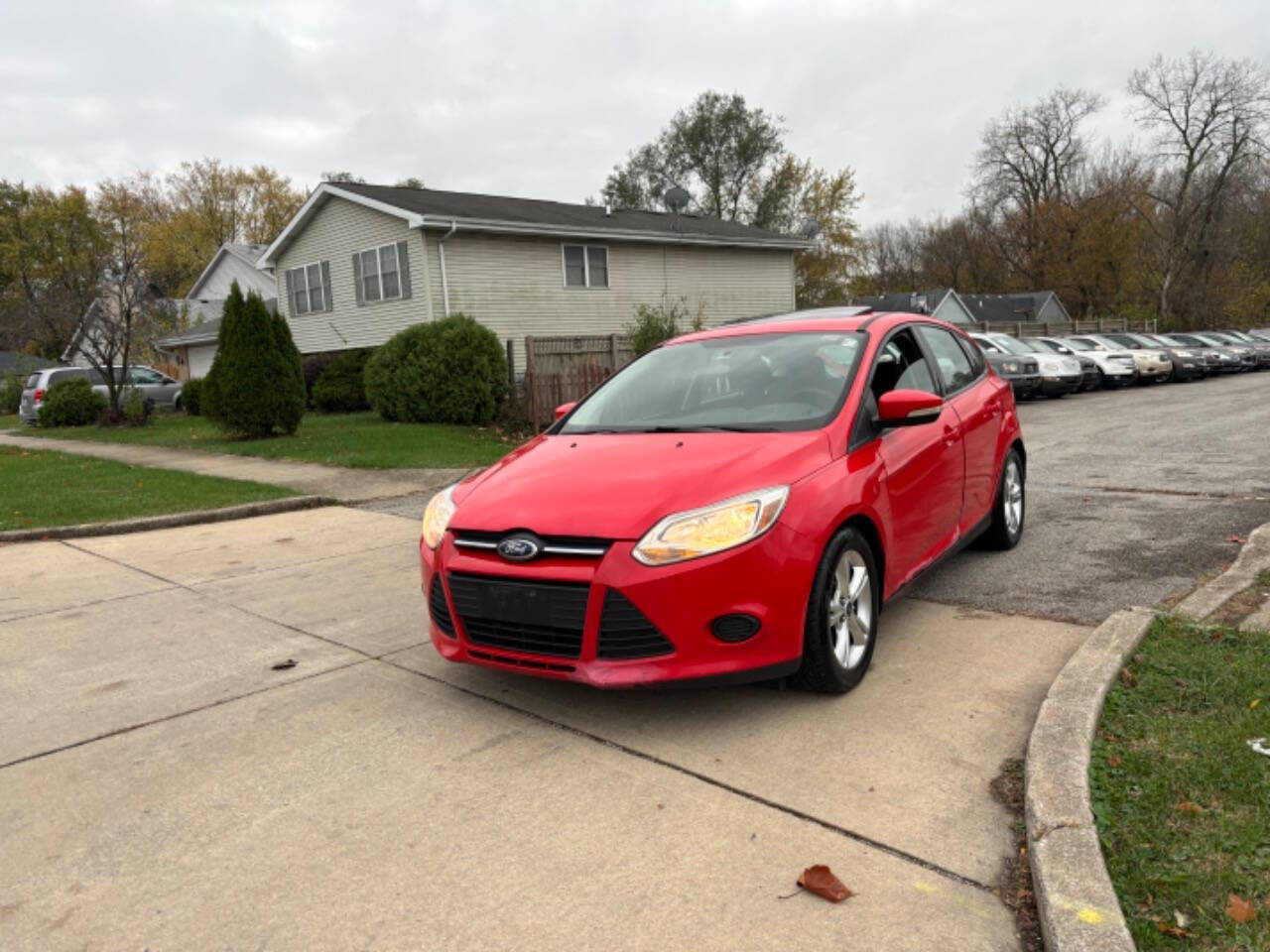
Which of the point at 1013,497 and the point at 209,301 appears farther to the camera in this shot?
the point at 209,301

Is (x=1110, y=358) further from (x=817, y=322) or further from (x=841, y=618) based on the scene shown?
(x=841, y=618)

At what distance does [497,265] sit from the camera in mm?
21906

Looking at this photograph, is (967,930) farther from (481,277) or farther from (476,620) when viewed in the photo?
(481,277)

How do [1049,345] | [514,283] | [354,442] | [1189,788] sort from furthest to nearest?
1. [1049,345]
2. [514,283]
3. [354,442]
4. [1189,788]

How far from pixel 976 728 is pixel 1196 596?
2046 millimetres

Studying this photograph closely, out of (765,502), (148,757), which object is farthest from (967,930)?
(148,757)

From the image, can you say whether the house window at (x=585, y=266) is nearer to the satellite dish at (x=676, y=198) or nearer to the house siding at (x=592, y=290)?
the house siding at (x=592, y=290)

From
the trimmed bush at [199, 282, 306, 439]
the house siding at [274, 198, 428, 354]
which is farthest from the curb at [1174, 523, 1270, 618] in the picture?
the house siding at [274, 198, 428, 354]

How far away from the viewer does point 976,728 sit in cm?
359

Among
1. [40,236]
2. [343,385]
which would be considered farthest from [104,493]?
[40,236]

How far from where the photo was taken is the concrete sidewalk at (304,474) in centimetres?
1027

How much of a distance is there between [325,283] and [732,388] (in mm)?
22566

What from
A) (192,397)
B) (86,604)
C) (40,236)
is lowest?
(86,604)

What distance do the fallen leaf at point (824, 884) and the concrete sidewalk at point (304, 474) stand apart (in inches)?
312
